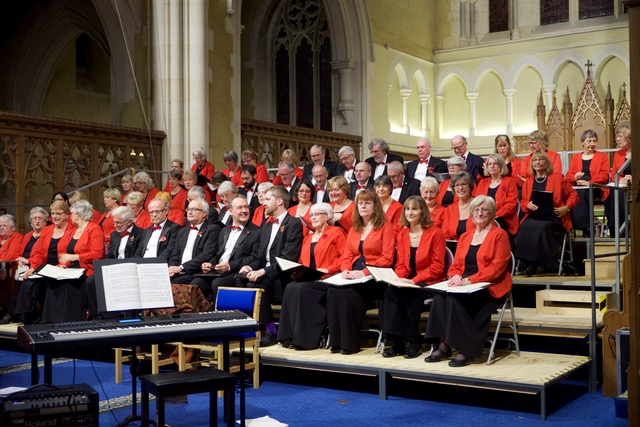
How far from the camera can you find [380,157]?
9.45 meters

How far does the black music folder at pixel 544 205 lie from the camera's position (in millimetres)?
7805

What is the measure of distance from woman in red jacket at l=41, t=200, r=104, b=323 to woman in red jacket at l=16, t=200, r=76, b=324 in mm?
115

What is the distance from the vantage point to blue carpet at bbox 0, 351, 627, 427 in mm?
5445

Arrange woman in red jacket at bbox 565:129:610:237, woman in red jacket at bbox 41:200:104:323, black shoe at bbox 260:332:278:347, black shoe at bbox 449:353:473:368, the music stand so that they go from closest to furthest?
the music stand → black shoe at bbox 449:353:473:368 → black shoe at bbox 260:332:278:347 → woman in red jacket at bbox 41:200:104:323 → woman in red jacket at bbox 565:129:610:237

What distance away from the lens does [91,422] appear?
167 inches

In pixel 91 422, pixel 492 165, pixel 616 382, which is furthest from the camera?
pixel 492 165

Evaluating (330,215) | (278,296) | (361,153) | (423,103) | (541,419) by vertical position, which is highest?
(423,103)

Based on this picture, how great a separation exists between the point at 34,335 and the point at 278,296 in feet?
10.1

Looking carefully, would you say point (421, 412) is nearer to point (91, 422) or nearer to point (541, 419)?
point (541, 419)

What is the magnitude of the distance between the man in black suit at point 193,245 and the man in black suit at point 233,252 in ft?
0.28

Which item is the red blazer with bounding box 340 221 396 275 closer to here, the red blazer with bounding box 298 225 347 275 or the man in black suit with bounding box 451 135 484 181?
the red blazer with bounding box 298 225 347 275

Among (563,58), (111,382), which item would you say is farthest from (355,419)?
(563,58)

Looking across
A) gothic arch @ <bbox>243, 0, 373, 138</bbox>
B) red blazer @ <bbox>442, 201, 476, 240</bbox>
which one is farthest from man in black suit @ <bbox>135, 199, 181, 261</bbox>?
gothic arch @ <bbox>243, 0, 373, 138</bbox>

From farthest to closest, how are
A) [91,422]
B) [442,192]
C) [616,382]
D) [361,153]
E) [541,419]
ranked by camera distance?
[361,153] < [442,192] < [616,382] < [541,419] < [91,422]
